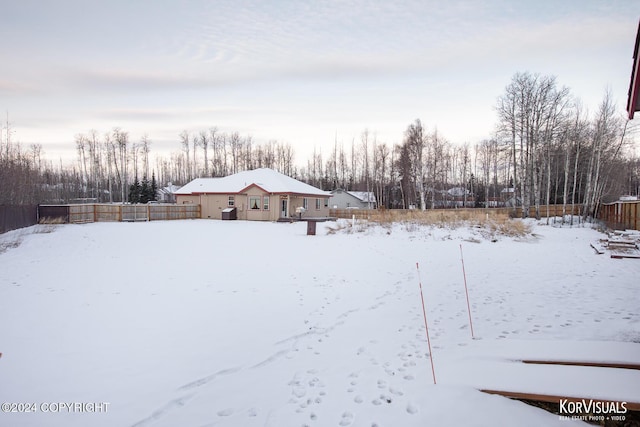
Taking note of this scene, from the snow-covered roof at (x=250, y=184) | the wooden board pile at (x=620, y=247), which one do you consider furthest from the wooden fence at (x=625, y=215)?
the snow-covered roof at (x=250, y=184)

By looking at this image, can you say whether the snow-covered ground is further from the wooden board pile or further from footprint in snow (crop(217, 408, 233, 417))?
the wooden board pile

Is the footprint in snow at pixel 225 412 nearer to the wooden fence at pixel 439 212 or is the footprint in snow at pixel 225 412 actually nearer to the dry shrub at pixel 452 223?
the dry shrub at pixel 452 223

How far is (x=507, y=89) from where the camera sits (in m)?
32.2

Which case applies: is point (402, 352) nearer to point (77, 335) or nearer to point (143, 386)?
point (143, 386)

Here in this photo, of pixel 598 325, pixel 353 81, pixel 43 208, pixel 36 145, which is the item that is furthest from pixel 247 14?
pixel 36 145

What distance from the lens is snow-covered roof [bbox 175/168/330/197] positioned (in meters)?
33.3

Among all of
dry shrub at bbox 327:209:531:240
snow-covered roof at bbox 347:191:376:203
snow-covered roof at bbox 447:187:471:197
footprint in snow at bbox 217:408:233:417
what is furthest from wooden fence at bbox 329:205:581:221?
snow-covered roof at bbox 447:187:471:197

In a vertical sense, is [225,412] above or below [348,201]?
below

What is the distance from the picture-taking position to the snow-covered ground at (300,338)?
11.6ft

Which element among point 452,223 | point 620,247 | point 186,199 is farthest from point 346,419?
point 186,199

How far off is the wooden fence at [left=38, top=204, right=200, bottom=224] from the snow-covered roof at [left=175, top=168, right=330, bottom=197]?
286 cm

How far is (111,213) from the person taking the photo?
27.7 meters

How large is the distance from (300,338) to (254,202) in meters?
28.3

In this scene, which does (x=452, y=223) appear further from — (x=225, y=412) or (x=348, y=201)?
(x=348, y=201)
